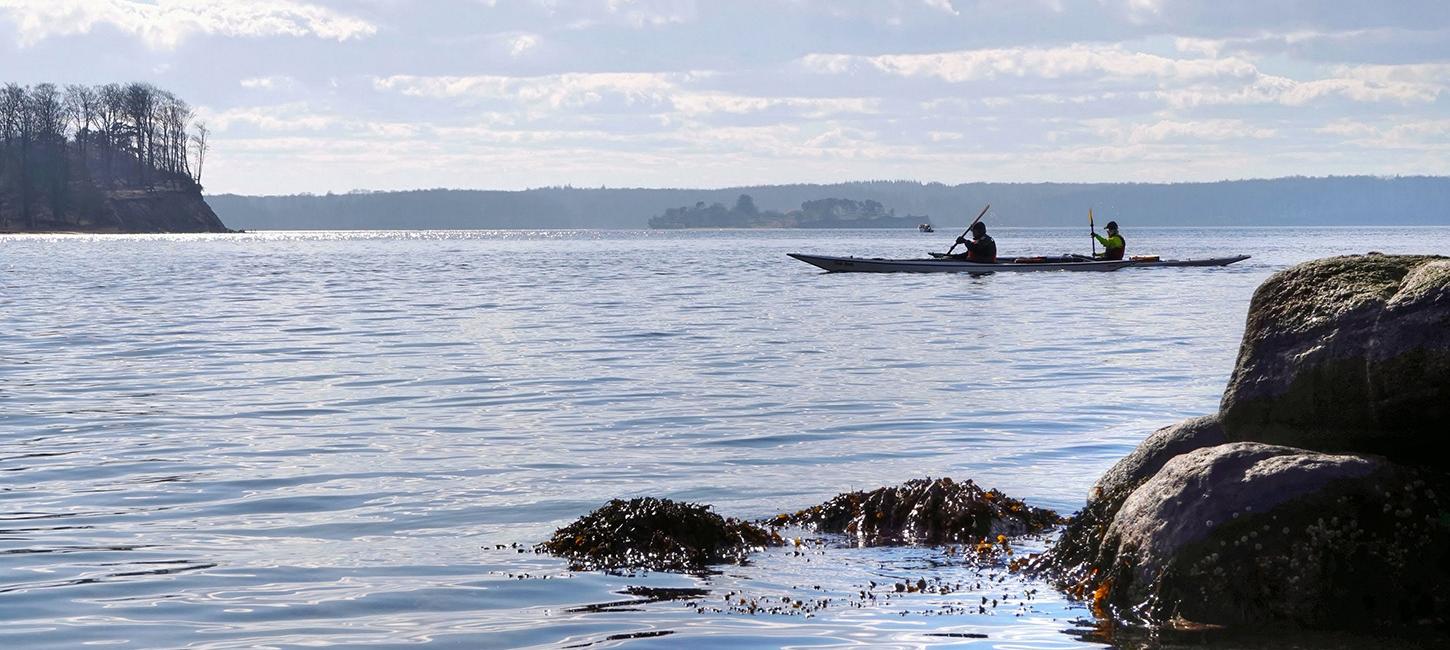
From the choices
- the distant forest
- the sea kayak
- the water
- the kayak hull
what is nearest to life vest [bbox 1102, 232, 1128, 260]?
the sea kayak

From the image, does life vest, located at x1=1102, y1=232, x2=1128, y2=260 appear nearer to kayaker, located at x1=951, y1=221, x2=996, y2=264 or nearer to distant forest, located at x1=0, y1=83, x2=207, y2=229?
kayaker, located at x1=951, y1=221, x2=996, y2=264

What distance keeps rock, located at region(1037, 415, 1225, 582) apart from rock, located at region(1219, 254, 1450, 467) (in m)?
0.46

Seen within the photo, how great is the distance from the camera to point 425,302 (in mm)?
40219

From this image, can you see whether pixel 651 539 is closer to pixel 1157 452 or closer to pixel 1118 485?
pixel 1118 485

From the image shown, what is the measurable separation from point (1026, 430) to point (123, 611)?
9.38m

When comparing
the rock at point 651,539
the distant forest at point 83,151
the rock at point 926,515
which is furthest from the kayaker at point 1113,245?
the distant forest at point 83,151

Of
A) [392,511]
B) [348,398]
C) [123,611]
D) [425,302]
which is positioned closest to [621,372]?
[348,398]

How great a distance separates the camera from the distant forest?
151 meters

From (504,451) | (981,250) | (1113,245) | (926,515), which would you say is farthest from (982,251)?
(926,515)

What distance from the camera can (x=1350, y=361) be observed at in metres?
7.85

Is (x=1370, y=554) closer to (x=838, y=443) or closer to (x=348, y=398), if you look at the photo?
(x=838, y=443)

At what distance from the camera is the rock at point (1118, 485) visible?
880 centimetres

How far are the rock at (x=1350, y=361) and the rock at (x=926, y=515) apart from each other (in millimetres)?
2037

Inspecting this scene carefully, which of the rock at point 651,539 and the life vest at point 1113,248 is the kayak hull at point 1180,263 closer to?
the life vest at point 1113,248
